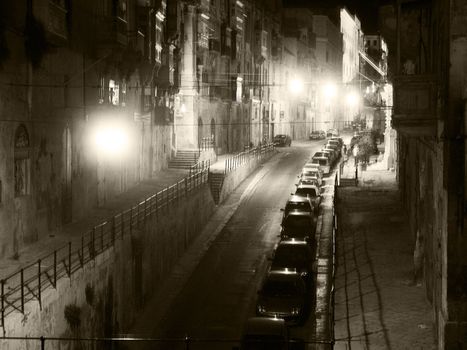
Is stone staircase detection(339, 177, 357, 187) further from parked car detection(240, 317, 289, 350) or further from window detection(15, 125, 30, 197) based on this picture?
parked car detection(240, 317, 289, 350)

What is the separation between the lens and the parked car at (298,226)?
31.4m

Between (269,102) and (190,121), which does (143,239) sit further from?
(269,102)

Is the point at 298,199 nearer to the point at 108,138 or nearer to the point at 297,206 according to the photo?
the point at 297,206

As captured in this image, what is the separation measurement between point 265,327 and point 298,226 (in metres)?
13.6

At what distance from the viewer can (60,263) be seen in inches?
794

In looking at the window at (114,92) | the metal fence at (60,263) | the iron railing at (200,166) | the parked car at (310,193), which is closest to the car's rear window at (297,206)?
the parked car at (310,193)

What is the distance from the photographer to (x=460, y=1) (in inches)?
628

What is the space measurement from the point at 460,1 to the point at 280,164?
39.8 metres

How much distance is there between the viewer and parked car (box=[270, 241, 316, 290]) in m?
26.2

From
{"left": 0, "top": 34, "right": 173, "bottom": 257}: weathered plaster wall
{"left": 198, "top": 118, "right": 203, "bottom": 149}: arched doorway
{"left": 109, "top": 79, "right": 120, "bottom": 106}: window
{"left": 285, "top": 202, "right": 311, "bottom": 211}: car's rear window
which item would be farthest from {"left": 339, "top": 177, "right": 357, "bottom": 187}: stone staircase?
{"left": 109, "top": 79, "right": 120, "bottom": 106}: window

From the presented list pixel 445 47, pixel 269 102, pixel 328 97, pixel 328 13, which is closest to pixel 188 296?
pixel 445 47

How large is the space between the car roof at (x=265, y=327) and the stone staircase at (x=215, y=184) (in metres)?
23.0

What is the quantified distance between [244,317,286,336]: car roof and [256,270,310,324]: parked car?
3284 mm

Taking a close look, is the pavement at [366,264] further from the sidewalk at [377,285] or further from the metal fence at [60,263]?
the metal fence at [60,263]
